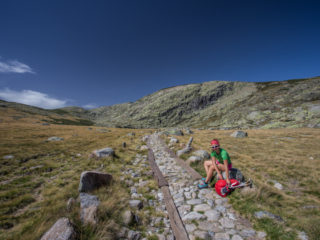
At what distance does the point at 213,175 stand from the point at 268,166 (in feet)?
20.3

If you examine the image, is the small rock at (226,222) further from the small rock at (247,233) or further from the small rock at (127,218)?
the small rock at (127,218)

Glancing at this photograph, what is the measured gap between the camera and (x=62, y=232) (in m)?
3.10

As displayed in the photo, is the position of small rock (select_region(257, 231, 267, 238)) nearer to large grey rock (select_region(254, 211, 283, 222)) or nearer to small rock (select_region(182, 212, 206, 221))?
large grey rock (select_region(254, 211, 283, 222))

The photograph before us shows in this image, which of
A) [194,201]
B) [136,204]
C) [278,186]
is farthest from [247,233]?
[278,186]

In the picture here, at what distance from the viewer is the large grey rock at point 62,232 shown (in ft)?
9.89

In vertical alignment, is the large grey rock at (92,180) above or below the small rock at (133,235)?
above

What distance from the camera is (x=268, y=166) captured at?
1004cm

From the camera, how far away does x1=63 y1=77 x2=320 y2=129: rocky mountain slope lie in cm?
6184

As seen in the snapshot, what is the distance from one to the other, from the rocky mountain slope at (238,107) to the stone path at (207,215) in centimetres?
6131

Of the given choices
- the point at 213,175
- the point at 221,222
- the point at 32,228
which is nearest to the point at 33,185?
the point at 32,228

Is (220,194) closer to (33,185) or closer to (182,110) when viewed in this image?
(33,185)

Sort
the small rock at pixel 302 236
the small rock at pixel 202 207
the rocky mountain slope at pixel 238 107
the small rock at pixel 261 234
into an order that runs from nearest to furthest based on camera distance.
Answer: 1. the small rock at pixel 302 236
2. the small rock at pixel 261 234
3. the small rock at pixel 202 207
4. the rocky mountain slope at pixel 238 107

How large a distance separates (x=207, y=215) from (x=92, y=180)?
5.30 meters

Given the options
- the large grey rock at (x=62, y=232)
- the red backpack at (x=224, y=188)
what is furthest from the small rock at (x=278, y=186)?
the large grey rock at (x=62, y=232)
